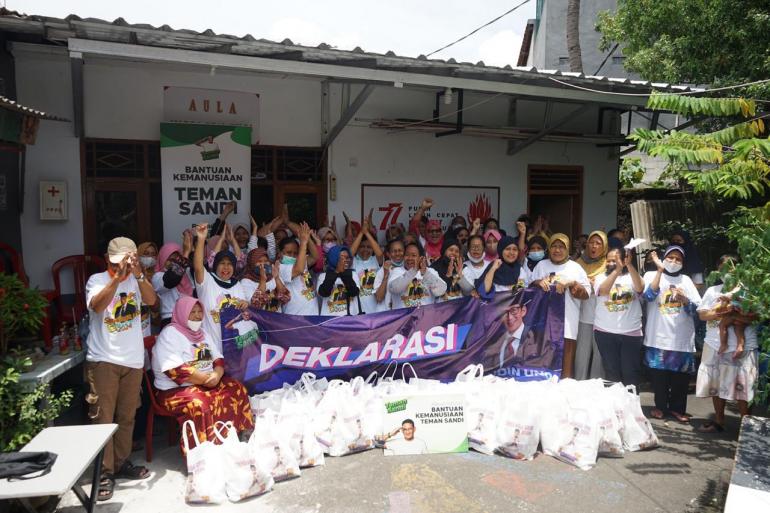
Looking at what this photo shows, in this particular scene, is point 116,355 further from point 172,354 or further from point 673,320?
point 673,320

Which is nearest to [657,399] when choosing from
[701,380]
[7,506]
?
[701,380]

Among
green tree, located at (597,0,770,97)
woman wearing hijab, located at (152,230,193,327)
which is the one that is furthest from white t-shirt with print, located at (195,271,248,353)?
green tree, located at (597,0,770,97)

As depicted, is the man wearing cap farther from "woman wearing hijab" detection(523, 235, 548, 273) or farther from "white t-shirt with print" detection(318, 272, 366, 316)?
"woman wearing hijab" detection(523, 235, 548, 273)

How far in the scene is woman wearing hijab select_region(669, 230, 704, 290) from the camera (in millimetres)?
5898

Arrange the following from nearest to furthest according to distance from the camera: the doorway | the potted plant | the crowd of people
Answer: the potted plant → the crowd of people → the doorway

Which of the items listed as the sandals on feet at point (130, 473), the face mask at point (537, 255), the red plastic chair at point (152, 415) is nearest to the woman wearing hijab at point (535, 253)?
the face mask at point (537, 255)

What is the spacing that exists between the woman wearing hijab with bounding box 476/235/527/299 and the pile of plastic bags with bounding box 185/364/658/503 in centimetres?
109

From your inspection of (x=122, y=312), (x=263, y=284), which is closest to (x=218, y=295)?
(x=263, y=284)

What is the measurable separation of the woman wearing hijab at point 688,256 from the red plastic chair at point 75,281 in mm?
6145

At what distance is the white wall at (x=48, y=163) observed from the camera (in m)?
6.25

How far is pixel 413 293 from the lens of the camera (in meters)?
5.74

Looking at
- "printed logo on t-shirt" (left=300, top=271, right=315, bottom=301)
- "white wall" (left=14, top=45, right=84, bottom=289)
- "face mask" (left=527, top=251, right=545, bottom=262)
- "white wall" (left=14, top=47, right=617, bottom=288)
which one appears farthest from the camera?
"white wall" (left=14, top=47, right=617, bottom=288)

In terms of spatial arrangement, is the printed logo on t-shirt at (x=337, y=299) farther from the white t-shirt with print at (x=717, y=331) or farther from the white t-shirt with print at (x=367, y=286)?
the white t-shirt with print at (x=717, y=331)

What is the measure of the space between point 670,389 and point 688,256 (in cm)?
142
